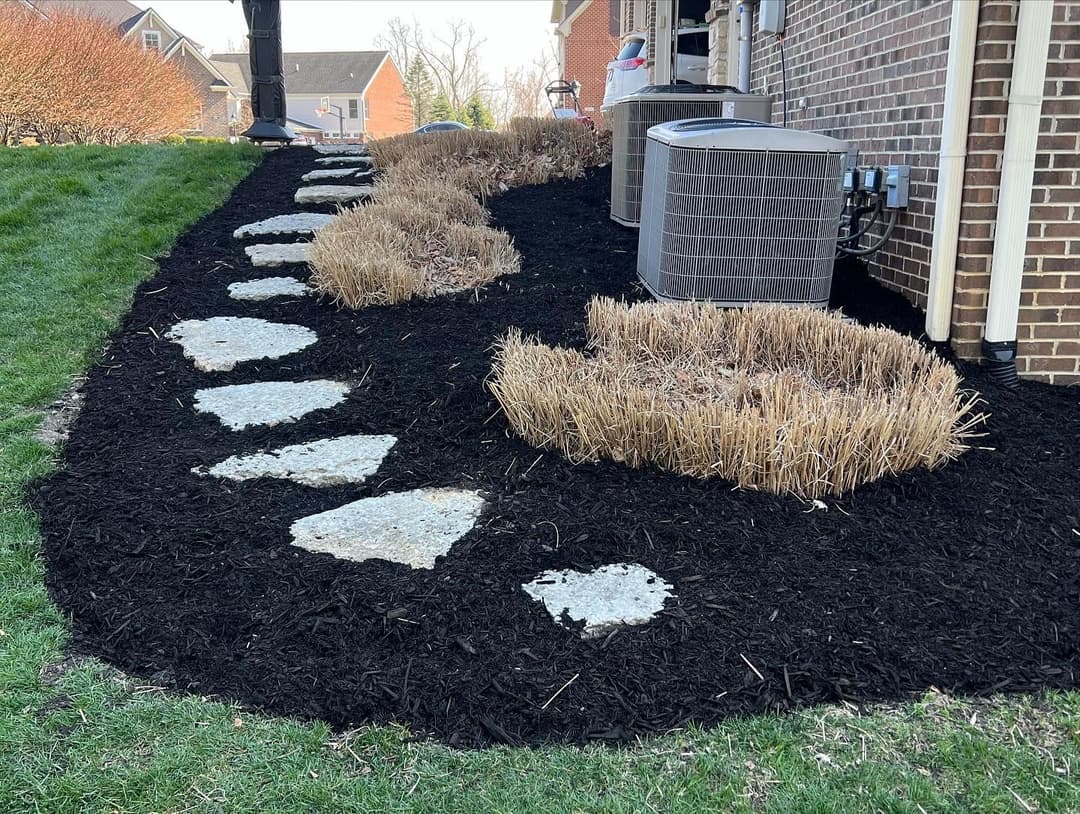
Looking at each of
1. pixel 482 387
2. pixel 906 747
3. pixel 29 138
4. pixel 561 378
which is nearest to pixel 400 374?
pixel 482 387

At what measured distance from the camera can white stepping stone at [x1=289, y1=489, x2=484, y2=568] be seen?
7.66 feet

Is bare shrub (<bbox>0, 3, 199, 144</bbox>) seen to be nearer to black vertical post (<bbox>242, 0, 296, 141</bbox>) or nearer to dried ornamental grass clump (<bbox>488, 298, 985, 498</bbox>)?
black vertical post (<bbox>242, 0, 296, 141</bbox>)

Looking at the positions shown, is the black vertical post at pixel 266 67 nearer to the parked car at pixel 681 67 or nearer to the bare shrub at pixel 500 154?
the bare shrub at pixel 500 154

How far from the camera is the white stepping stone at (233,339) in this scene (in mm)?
3793

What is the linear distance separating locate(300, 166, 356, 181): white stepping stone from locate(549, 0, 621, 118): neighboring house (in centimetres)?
2319

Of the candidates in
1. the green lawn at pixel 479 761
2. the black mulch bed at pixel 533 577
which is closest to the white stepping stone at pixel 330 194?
the black mulch bed at pixel 533 577

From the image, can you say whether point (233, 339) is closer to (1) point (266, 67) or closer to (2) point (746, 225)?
(2) point (746, 225)

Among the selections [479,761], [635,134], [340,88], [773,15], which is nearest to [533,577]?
[479,761]

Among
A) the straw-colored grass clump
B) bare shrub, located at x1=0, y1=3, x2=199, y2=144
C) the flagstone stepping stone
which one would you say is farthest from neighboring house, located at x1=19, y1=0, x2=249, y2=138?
the straw-colored grass clump

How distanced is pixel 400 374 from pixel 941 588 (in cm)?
209

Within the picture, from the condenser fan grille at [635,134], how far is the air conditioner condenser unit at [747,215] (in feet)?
4.10

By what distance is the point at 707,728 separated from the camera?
Answer: 1.79m

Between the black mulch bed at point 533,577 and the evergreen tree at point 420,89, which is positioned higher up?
the evergreen tree at point 420,89

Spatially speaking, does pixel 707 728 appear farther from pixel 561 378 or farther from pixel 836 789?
pixel 561 378
